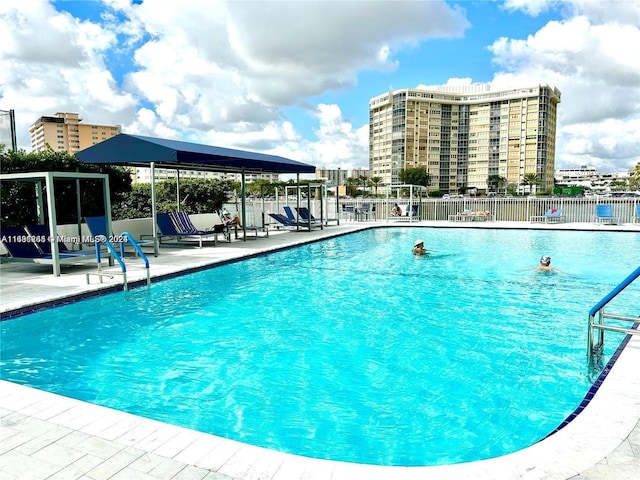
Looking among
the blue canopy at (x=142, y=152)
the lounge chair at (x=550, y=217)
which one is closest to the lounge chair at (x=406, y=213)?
the lounge chair at (x=550, y=217)

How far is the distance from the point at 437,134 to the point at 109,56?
381 ft

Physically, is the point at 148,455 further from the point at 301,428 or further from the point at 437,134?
the point at 437,134

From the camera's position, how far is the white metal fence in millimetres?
20406

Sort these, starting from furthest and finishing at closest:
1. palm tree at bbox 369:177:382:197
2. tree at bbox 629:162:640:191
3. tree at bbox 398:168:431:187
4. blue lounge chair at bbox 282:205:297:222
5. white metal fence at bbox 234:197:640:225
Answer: palm tree at bbox 369:177:382:197, tree at bbox 398:168:431:187, tree at bbox 629:162:640:191, white metal fence at bbox 234:197:640:225, blue lounge chair at bbox 282:205:297:222

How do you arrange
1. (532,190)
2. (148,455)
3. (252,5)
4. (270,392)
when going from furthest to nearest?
(532,190) < (252,5) < (270,392) < (148,455)

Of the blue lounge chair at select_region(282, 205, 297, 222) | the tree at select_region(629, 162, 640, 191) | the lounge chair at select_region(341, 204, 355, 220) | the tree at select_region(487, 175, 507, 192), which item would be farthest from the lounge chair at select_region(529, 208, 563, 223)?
the tree at select_region(487, 175, 507, 192)

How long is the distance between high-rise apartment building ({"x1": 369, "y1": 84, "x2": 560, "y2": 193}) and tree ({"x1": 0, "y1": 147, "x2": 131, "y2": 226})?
370 feet

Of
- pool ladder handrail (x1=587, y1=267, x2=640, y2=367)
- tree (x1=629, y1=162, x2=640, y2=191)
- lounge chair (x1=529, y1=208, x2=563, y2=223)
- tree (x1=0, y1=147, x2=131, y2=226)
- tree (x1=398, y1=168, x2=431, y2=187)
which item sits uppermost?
tree (x1=398, y1=168, x2=431, y2=187)

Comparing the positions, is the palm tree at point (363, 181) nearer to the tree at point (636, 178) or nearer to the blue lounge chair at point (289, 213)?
the tree at point (636, 178)

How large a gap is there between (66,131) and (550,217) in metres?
148

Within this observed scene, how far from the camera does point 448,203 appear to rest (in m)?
23.9

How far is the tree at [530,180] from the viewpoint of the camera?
108 m

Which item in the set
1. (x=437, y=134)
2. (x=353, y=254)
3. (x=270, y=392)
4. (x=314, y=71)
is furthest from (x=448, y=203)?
(x=437, y=134)

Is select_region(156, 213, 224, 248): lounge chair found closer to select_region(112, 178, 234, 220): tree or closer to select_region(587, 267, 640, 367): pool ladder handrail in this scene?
select_region(587, 267, 640, 367): pool ladder handrail
